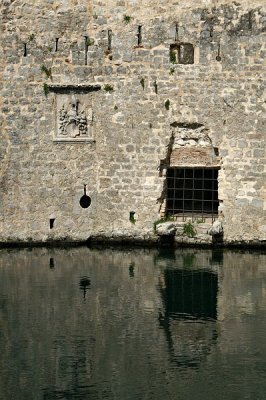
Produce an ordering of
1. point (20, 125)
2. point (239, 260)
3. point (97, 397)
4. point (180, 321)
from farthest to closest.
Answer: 1. point (20, 125)
2. point (239, 260)
3. point (180, 321)
4. point (97, 397)

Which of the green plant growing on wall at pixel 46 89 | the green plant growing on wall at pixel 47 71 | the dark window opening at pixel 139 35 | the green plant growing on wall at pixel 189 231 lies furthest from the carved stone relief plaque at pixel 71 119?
the green plant growing on wall at pixel 189 231

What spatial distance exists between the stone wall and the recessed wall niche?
21mm

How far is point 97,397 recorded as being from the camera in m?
11.6

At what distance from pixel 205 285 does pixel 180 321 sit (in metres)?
2.28

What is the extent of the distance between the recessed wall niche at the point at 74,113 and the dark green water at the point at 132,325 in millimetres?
2467

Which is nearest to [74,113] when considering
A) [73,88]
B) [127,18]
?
[73,88]

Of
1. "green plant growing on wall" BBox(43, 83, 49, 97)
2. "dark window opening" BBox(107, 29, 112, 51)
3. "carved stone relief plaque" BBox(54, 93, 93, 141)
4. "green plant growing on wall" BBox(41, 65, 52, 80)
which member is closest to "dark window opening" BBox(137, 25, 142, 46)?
"dark window opening" BBox(107, 29, 112, 51)

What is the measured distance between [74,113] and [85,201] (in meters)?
1.90

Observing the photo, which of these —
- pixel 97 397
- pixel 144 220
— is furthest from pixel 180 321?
pixel 144 220

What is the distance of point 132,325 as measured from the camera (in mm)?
14523

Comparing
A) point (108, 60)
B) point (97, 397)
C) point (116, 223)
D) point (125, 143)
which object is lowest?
point (97, 397)

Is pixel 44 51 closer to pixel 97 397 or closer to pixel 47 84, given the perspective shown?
pixel 47 84

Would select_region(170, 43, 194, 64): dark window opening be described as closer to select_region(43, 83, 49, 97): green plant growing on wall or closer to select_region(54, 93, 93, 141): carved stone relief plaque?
select_region(54, 93, 93, 141): carved stone relief plaque

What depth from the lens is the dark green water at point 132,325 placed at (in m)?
12.1
